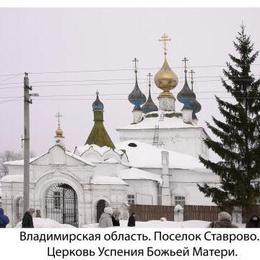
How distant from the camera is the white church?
2162 centimetres

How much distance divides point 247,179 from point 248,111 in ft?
5.67

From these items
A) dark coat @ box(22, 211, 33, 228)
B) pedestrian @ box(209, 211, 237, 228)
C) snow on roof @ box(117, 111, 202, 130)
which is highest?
snow on roof @ box(117, 111, 202, 130)

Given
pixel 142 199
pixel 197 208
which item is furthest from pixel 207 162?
pixel 142 199

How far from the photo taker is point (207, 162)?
1596cm

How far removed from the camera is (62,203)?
862 inches

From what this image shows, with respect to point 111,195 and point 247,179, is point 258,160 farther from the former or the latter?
point 111,195

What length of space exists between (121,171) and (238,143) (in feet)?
30.6

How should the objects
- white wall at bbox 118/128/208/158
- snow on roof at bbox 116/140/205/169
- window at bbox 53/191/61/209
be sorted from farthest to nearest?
white wall at bbox 118/128/208/158 < snow on roof at bbox 116/140/205/169 < window at bbox 53/191/61/209

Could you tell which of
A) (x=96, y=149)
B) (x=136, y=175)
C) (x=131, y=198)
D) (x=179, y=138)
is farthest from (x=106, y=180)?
(x=179, y=138)

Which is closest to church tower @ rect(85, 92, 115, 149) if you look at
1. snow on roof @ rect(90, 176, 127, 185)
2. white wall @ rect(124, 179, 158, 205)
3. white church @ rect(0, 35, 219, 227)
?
white church @ rect(0, 35, 219, 227)

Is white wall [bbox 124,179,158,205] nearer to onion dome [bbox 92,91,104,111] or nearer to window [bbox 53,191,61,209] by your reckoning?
window [bbox 53,191,61,209]

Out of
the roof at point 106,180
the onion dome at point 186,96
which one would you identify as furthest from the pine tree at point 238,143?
the onion dome at point 186,96

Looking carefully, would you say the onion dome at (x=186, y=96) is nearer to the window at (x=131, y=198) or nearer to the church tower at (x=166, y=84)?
the church tower at (x=166, y=84)

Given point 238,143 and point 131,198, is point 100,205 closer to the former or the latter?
point 131,198
